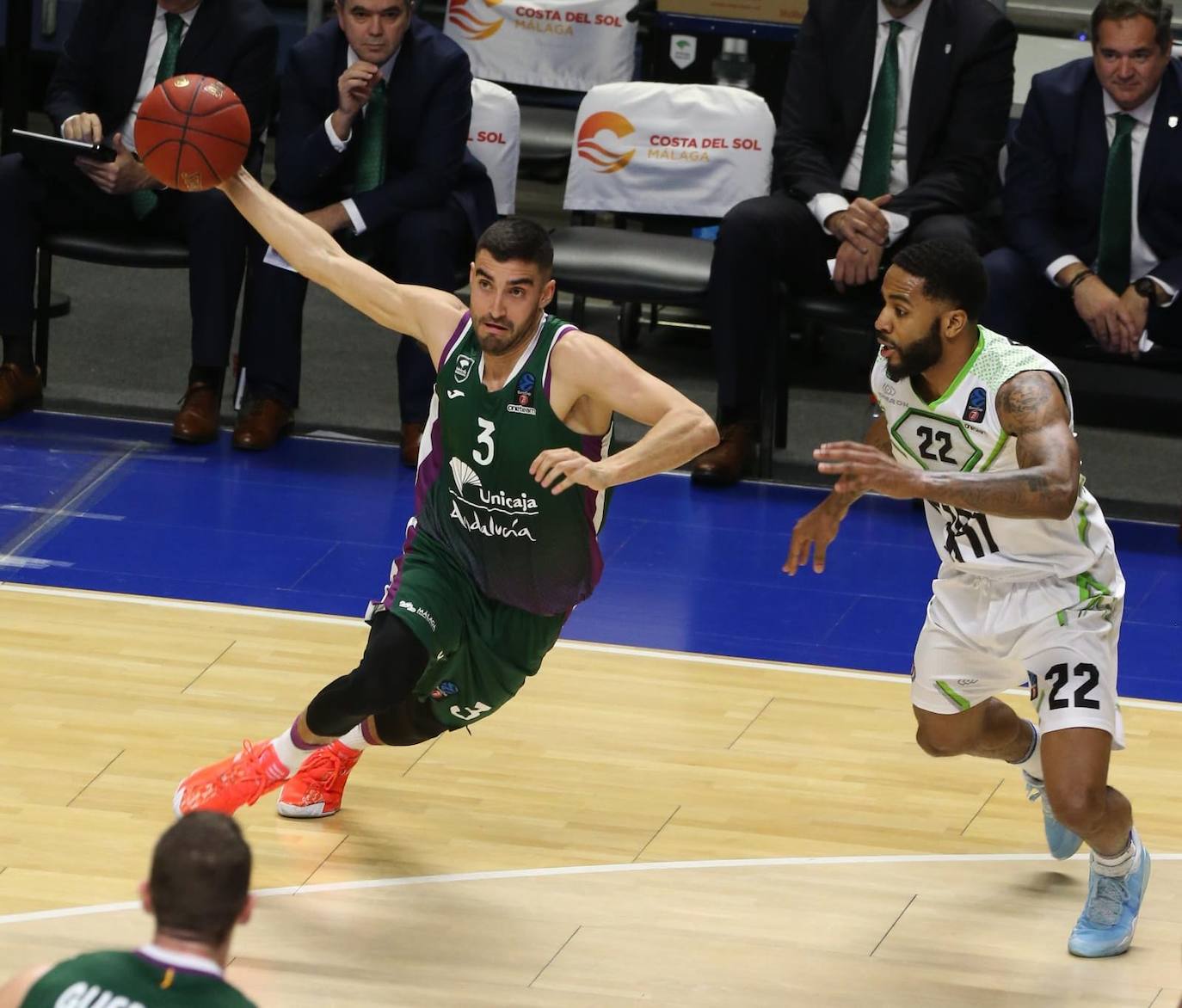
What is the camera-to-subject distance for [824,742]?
19.7ft

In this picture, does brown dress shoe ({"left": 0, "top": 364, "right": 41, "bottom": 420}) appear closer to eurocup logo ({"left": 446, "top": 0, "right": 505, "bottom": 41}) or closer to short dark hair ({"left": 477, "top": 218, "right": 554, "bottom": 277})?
eurocup logo ({"left": 446, "top": 0, "right": 505, "bottom": 41})

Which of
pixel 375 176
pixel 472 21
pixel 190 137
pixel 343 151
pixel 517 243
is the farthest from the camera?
pixel 472 21

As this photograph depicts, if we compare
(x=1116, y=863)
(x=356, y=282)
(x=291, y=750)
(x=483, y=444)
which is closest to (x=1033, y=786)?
(x=1116, y=863)

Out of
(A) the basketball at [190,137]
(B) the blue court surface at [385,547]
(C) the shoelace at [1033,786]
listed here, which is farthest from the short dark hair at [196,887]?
(B) the blue court surface at [385,547]

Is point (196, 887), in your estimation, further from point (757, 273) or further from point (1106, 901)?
point (757, 273)

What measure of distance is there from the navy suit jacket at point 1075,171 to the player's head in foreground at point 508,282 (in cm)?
346

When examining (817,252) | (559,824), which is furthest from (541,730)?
(817,252)

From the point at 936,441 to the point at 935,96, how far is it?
146 inches

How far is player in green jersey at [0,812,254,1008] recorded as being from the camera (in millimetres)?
2574

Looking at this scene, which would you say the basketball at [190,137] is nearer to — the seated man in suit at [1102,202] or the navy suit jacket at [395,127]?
the navy suit jacket at [395,127]

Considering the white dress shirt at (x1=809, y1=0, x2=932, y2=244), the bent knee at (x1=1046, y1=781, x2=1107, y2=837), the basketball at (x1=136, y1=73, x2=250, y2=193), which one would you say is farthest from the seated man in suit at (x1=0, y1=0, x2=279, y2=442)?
the bent knee at (x1=1046, y1=781, x2=1107, y2=837)

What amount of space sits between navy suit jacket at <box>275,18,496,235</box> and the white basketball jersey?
3768mm

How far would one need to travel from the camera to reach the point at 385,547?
7508mm

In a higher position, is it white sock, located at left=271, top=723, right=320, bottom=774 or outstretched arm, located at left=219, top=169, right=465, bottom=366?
outstretched arm, located at left=219, top=169, right=465, bottom=366
